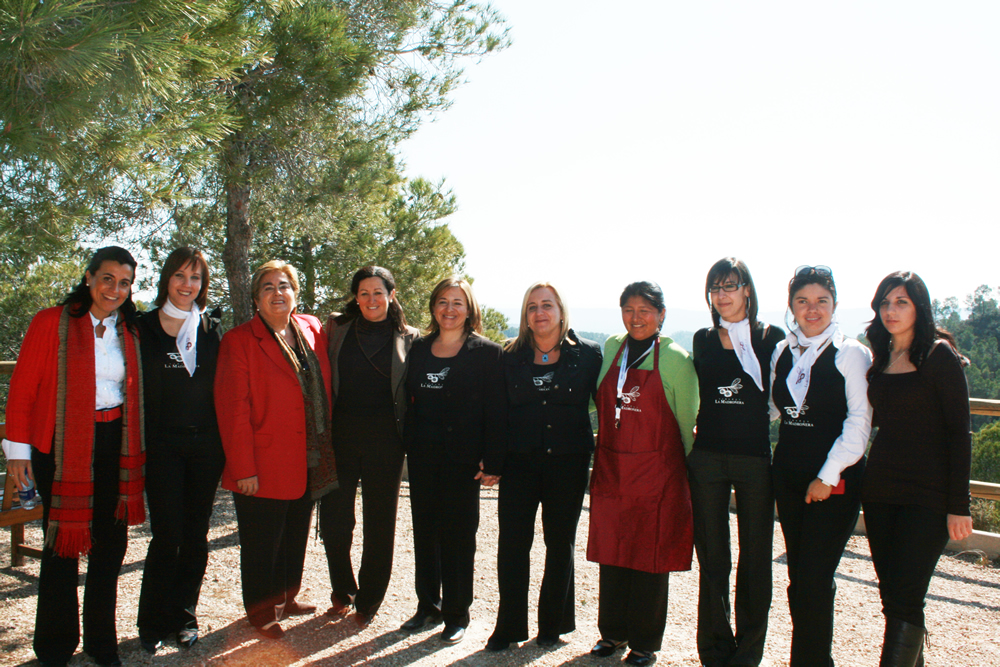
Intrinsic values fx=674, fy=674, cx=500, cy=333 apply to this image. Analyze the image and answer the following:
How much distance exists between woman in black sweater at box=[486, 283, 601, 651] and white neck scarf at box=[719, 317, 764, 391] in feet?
2.18

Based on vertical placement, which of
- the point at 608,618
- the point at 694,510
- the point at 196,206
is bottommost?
the point at 608,618

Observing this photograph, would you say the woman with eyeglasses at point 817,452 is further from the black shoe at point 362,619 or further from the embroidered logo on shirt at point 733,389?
the black shoe at point 362,619

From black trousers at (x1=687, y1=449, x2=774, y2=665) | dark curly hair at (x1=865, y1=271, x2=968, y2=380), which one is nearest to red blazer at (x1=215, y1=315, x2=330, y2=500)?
black trousers at (x1=687, y1=449, x2=774, y2=665)

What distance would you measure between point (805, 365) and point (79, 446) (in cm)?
319

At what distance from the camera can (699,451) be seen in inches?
122

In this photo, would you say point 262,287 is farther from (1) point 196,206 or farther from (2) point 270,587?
(1) point 196,206

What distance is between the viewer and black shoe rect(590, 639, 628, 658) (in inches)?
128

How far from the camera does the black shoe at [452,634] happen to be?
Answer: 3.41m

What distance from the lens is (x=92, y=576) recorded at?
10.1 feet

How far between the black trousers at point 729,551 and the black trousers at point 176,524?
2.31 meters

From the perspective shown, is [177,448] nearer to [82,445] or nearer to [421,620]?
[82,445]

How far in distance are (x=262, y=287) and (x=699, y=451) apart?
2.30 meters

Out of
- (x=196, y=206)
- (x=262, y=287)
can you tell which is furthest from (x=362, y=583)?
(x=196, y=206)

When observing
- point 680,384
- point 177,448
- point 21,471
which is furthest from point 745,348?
point 21,471
